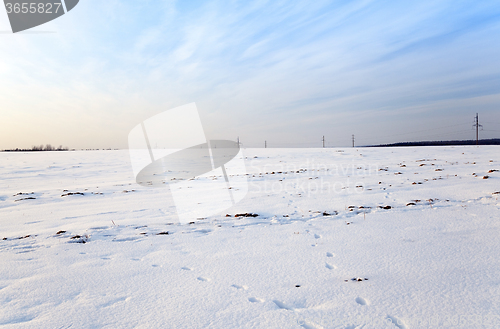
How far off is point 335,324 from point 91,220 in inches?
243

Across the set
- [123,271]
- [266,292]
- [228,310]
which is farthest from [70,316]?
[266,292]

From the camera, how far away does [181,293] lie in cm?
285

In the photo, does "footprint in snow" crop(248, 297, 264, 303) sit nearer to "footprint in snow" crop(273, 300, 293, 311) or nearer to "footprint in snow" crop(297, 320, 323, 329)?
"footprint in snow" crop(273, 300, 293, 311)

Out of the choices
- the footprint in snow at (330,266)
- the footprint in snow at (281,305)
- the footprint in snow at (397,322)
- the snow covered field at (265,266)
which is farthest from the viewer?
the footprint in snow at (330,266)

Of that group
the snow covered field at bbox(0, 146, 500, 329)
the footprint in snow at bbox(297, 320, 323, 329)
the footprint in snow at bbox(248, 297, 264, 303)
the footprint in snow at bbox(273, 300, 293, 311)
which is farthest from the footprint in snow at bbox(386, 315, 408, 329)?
the footprint in snow at bbox(248, 297, 264, 303)

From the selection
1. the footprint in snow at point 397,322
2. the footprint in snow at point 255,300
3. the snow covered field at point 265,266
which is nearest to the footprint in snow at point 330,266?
the snow covered field at point 265,266

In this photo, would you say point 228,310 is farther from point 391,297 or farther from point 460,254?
point 460,254

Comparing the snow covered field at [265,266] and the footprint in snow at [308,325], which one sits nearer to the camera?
the footprint in snow at [308,325]

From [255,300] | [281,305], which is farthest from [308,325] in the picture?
[255,300]

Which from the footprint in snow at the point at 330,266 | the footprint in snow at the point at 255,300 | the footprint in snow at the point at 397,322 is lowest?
the footprint in snow at the point at 330,266

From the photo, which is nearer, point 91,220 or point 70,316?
point 70,316

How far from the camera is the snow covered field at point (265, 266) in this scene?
95.7 inches

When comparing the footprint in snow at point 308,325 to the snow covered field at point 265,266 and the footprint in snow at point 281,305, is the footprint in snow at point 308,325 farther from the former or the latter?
the footprint in snow at point 281,305

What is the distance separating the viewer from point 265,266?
11.4 feet
